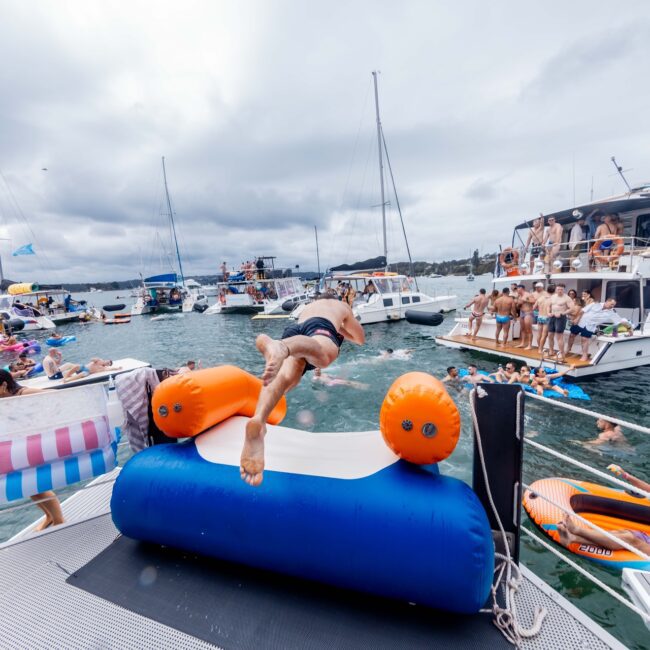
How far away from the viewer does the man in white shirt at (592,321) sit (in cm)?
1001

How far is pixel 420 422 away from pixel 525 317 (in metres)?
11.1

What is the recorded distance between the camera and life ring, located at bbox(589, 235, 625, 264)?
1058 cm

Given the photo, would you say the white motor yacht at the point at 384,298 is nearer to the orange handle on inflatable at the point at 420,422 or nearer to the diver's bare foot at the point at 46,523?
the diver's bare foot at the point at 46,523

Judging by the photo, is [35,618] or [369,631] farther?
[35,618]

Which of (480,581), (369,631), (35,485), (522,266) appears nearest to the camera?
(480,581)

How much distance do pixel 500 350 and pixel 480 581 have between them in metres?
10.8

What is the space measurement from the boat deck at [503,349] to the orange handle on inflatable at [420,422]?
9.63 m

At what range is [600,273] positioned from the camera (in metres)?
10.6

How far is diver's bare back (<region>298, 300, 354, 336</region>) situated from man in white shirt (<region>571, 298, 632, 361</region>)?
976 cm

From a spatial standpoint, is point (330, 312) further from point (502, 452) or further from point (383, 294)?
point (383, 294)

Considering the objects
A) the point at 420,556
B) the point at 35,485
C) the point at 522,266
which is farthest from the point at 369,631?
the point at 522,266

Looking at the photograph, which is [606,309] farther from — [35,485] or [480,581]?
[35,485]

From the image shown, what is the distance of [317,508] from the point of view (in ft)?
6.98

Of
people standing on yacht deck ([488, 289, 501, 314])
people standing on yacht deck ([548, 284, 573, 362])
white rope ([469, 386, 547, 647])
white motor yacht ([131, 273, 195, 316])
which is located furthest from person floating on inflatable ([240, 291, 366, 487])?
white motor yacht ([131, 273, 195, 316])
